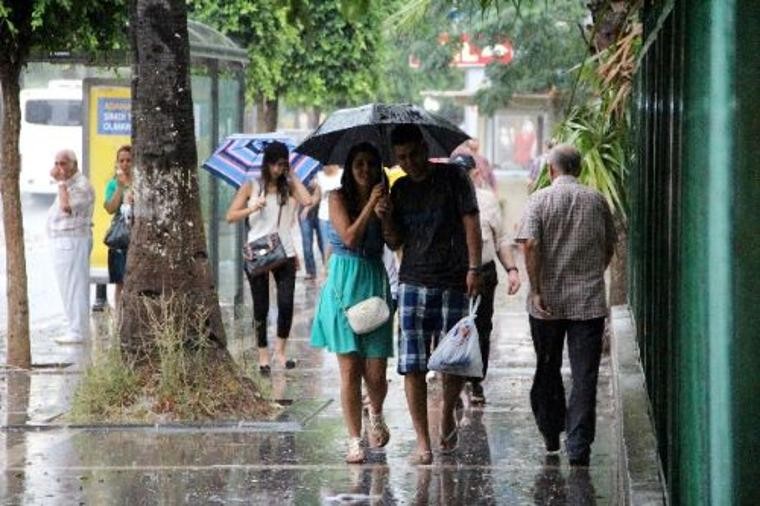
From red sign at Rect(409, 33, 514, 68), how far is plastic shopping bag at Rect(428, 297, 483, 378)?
21.2 m

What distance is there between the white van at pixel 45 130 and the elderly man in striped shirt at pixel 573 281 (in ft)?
129

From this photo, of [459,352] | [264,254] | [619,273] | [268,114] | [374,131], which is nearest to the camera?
[459,352]

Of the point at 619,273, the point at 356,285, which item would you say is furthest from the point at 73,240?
the point at 356,285

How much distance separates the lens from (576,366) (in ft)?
31.2

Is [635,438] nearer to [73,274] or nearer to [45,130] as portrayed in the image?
[73,274]

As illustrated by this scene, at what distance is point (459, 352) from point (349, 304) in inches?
26.6

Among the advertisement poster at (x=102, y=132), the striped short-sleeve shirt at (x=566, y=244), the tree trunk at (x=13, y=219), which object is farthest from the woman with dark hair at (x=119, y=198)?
the striped short-sleeve shirt at (x=566, y=244)

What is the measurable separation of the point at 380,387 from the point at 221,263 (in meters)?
8.28

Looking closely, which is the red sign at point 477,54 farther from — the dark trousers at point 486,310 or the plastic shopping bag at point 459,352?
the plastic shopping bag at point 459,352

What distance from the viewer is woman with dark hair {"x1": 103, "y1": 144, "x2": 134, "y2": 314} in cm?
1619

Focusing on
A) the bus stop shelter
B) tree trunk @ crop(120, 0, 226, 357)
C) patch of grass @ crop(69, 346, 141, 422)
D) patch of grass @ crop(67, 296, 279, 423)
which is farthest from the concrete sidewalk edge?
the bus stop shelter

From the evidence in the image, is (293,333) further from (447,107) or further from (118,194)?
(447,107)

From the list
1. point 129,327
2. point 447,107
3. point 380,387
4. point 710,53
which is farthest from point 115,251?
point 447,107

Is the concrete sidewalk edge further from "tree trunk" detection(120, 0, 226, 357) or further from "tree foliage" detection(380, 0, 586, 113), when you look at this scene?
"tree foliage" detection(380, 0, 586, 113)
